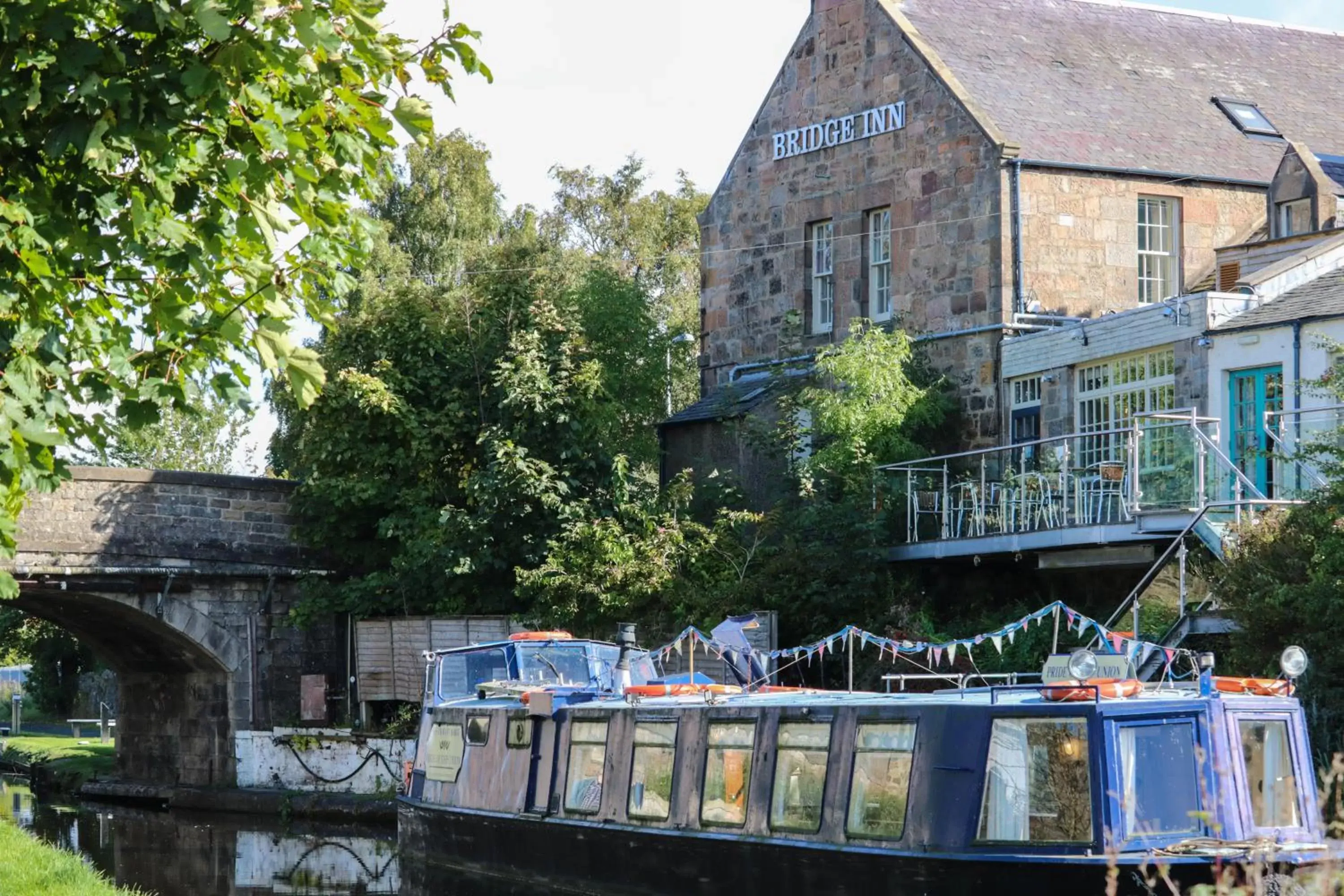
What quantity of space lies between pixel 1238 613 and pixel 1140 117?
446 inches

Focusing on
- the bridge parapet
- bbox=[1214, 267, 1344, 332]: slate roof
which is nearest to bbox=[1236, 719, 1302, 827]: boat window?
bbox=[1214, 267, 1344, 332]: slate roof

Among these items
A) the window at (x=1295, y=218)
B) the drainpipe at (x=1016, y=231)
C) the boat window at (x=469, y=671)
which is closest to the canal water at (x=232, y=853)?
the boat window at (x=469, y=671)

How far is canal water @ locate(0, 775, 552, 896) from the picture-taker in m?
18.5

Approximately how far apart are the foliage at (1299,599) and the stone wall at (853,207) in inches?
301

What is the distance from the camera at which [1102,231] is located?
24281 mm

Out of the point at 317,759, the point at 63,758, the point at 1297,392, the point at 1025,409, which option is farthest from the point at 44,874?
the point at 63,758

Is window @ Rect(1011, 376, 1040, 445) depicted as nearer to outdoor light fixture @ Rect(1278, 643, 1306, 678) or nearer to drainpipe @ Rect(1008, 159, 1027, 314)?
drainpipe @ Rect(1008, 159, 1027, 314)

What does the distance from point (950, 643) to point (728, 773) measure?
3.83 metres

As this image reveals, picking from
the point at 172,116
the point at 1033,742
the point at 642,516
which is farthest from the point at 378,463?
the point at 172,116

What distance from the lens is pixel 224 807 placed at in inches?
1077

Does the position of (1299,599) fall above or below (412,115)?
below

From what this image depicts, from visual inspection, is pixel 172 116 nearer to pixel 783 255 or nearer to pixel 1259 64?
pixel 783 255

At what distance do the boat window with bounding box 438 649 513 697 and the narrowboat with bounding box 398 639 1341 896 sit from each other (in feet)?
4.27

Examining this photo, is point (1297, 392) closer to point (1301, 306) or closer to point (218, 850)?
point (1301, 306)
